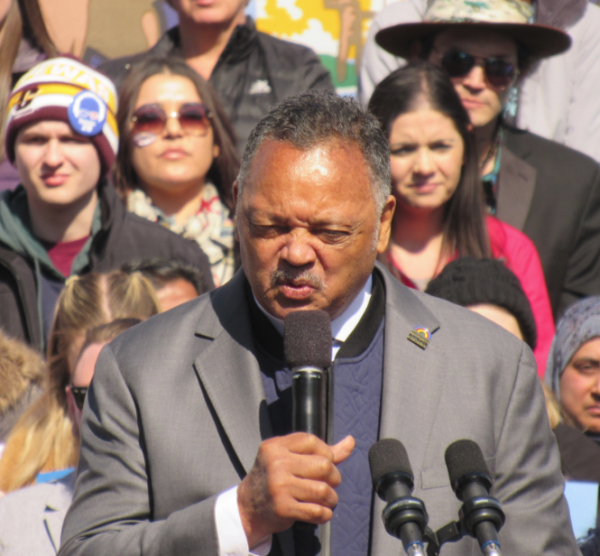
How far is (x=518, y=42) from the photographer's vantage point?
5453 millimetres

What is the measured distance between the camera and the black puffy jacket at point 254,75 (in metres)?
5.91

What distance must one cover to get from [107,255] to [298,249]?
2.91m

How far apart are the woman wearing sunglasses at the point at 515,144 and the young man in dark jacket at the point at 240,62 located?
667mm

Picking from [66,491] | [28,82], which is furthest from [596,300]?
[28,82]

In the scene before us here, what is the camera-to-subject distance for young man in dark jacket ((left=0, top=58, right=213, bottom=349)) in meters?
5.02

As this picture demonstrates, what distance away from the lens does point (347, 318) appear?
2764 millimetres

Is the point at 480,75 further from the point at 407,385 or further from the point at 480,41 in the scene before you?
the point at 407,385

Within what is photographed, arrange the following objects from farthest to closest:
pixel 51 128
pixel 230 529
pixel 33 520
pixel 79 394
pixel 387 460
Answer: pixel 51 128
pixel 79 394
pixel 33 520
pixel 230 529
pixel 387 460

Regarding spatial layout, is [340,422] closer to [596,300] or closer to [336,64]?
[596,300]

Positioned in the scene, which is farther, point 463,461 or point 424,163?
point 424,163

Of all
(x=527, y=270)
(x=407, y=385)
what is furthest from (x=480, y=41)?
(x=407, y=385)

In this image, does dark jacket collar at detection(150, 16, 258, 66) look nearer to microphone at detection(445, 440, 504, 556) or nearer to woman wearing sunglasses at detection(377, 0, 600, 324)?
woman wearing sunglasses at detection(377, 0, 600, 324)

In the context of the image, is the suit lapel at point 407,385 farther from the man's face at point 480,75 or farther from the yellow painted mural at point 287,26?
the yellow painted mural at point 287,26

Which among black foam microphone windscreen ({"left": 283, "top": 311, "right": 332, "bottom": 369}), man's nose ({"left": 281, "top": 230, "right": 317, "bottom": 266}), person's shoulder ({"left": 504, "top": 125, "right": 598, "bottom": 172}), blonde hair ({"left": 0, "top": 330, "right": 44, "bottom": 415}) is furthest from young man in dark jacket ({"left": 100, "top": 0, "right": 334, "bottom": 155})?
black foam microphone windscreen ({"left": 283, "top": 311, "right": 332, "bottom": 369})
